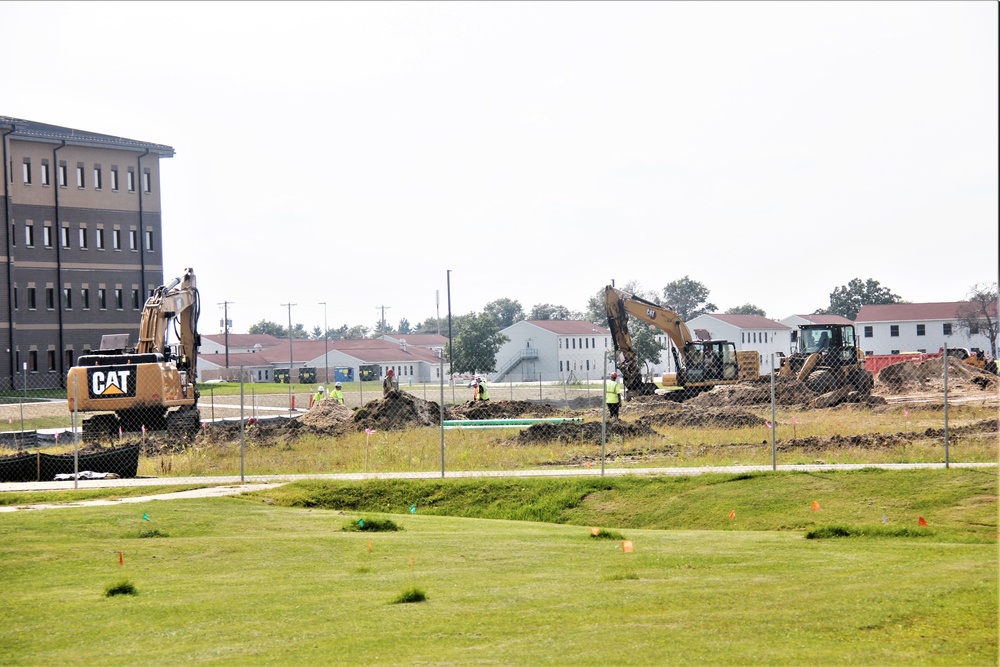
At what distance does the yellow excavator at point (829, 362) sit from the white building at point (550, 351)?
7472 cm

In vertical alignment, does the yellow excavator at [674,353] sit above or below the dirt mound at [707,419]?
above

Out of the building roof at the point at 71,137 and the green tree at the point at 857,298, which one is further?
the green tree at the point at 857,298

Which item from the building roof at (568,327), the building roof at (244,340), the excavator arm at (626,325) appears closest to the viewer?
the excavator arm at (626,325)

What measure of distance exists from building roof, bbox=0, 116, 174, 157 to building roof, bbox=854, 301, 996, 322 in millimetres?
66041

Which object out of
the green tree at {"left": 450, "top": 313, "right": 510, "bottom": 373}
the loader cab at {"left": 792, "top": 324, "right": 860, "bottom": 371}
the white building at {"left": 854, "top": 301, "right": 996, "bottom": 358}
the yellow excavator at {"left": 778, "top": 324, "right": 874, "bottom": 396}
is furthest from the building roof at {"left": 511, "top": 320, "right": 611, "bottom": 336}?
the yellow excavator at {"left": 778, "top": 324, "right": 874, "bottom": 396}

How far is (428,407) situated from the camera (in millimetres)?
43094

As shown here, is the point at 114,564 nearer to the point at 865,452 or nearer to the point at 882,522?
the point at 882,522

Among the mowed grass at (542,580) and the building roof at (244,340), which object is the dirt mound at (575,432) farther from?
the building roof at (244,340)

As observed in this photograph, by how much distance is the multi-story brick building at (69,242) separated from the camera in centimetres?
7506

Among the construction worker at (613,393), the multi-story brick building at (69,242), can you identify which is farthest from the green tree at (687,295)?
the construction worker at (613,393)

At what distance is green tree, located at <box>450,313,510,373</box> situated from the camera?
123 metres

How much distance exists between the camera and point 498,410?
48625 mm

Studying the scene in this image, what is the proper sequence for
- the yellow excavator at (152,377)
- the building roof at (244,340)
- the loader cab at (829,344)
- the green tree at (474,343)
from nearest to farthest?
1. the yellow excavator at (152,377)
2. the loader cab at (829,344)
3. the green tree at (474,343)
4. the building roof at (244,340)

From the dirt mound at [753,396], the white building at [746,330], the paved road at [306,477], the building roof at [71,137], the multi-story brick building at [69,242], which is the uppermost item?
the building roof at [71,137]
